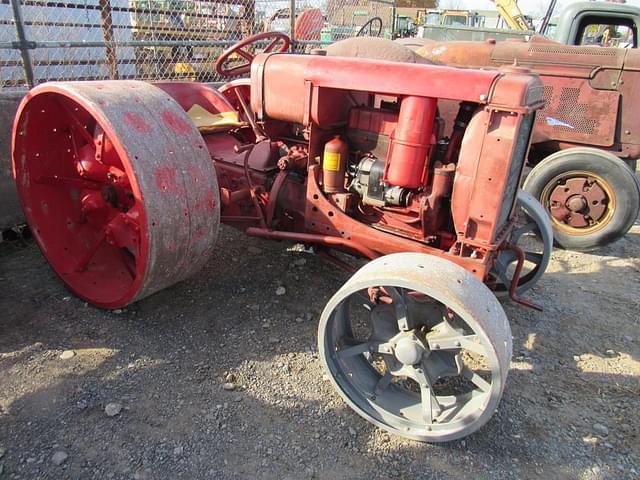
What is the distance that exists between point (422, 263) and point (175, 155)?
4.28 ft

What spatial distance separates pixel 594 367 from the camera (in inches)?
118

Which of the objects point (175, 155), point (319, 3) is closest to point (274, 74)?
point (175, 155)

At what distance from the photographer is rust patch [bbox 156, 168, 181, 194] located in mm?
2506

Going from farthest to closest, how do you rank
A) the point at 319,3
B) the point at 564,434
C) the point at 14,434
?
1. the point at 319,3
2. the point at 564,434
3. the point at 14,434

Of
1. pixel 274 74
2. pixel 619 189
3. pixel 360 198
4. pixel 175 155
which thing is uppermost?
pixel 274 74

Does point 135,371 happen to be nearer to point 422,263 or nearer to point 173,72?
point 422,263

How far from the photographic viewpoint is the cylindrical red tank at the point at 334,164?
2.83m

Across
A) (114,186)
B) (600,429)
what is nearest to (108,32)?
(114,186)

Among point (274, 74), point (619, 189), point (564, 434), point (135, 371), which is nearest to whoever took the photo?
point (564, 434)

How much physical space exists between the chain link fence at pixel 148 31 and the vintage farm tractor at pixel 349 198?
8.00 feet

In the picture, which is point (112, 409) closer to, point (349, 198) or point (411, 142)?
point (349, 198)

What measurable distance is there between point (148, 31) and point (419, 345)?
6.33m

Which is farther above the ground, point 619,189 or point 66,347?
point 619,189

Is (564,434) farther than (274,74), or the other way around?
(274,74)
